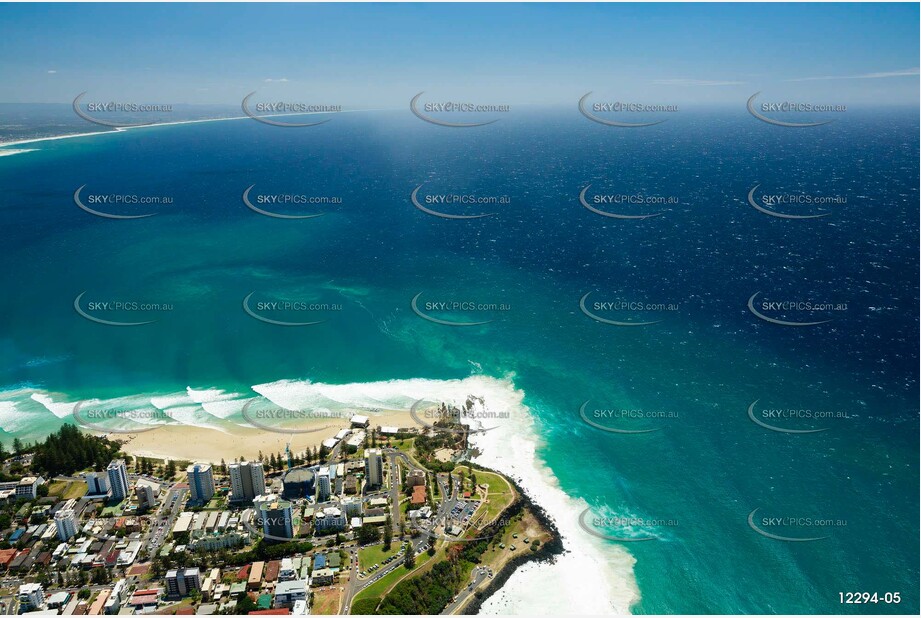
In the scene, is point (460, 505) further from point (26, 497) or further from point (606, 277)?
point (606, 277)

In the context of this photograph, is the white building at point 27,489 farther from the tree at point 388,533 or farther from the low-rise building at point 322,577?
the tree at point 388,533

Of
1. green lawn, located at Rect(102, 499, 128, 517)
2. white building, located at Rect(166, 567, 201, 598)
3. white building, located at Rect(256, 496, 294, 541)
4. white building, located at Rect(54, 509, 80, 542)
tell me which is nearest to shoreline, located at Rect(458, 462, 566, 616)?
white building, located at Rect(256, 496, 294, 541)

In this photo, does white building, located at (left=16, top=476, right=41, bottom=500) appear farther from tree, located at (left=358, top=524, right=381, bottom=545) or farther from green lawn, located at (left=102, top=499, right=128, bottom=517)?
tree, located at (left=358, top=524, right=381, bottom=545)

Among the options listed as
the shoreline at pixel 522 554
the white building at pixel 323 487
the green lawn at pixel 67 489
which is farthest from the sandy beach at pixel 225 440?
the shoreline at pixel 522 554

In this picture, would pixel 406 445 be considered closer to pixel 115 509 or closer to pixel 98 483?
pixel 115 509

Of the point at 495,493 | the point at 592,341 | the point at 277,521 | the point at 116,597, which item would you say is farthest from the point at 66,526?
the point at 592,341

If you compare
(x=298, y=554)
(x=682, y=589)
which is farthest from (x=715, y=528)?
(x=298, y=554)
